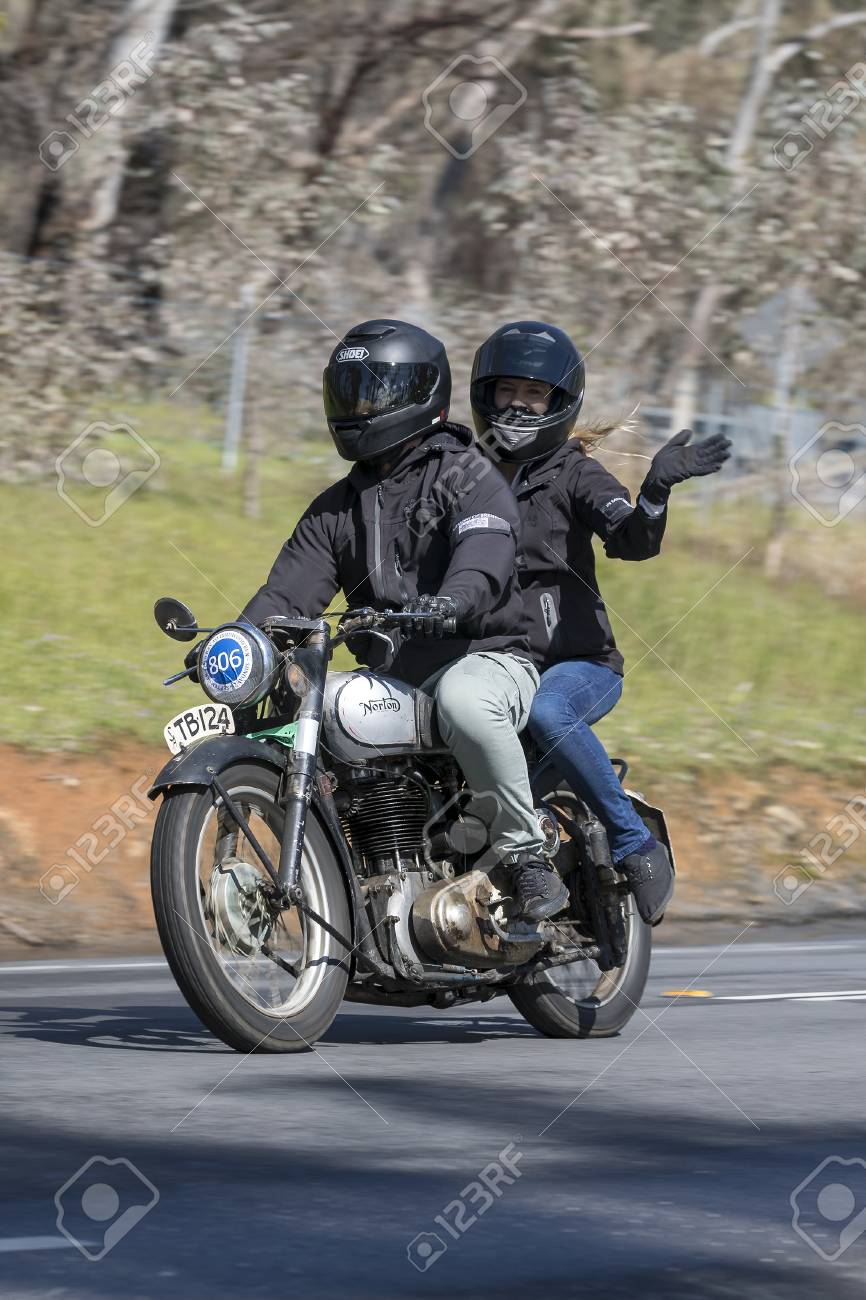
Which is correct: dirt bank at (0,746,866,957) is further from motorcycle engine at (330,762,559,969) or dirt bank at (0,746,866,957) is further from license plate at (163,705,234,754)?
license plate at (163,705,234,754)

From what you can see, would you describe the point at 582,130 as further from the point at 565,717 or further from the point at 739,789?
the point at 565,717

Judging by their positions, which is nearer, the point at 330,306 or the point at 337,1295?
the point at 337,1295

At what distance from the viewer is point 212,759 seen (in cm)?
621

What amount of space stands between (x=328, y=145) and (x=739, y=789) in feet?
33.8

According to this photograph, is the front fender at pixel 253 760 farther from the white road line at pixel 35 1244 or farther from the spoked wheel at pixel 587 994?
the white road line at pixel 35 1244

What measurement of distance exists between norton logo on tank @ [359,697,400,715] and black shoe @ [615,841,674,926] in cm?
113

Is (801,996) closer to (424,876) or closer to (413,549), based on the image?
(424,876)

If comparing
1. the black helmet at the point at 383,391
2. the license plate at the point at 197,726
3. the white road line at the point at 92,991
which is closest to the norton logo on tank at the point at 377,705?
the license plate at the point at 197,726

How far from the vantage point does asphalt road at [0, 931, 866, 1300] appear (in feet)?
13.7

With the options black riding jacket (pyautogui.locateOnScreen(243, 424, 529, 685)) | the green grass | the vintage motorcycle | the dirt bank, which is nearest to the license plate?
the vintage motorcycle

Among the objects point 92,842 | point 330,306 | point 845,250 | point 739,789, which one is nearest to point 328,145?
point 330,306

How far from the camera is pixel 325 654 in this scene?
6453 mm

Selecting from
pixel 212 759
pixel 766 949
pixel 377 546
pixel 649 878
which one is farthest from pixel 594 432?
pixel 766 949

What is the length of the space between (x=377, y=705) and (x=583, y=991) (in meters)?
1.61
